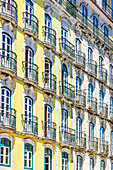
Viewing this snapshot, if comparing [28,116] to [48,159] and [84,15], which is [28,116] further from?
[84,15]

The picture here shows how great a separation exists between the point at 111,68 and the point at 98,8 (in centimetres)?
613

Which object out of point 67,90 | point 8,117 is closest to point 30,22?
point 67,90

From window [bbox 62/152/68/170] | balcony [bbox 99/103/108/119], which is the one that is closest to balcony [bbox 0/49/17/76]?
window [bbox 62/152/68/170]

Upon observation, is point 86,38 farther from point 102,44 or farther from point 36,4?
point 36,4

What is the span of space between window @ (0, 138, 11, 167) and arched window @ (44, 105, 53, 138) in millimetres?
4283

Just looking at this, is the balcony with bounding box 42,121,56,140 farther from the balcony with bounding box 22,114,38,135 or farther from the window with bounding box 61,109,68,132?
the window with bounding box 61,109,68,132

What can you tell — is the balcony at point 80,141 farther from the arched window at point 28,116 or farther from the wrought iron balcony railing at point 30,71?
the wrought iron balcony railing at point 30,71

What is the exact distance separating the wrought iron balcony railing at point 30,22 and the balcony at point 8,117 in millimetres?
5847

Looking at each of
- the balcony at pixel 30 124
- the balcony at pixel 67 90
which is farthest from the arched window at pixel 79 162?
the balcony at pixel 30 124

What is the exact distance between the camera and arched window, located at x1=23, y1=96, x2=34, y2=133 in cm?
2986

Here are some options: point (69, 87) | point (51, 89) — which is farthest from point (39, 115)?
point (69, 87)

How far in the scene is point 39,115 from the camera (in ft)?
105

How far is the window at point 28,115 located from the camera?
29938 mm

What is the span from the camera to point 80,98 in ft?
Result: 124
